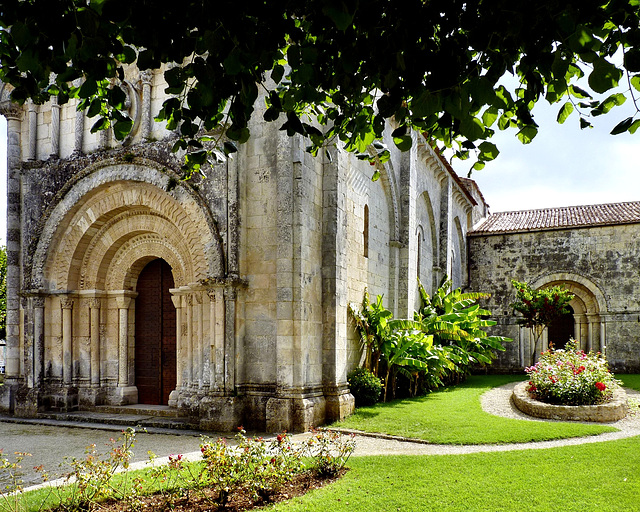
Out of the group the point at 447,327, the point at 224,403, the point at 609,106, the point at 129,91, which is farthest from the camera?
the point at 447,327

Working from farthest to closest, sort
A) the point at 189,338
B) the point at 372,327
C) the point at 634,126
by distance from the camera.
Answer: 1. the point at 372,327
2. the point at 189,338
3. the point at 634,126

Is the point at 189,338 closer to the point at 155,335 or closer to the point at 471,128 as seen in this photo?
the point at 155,335

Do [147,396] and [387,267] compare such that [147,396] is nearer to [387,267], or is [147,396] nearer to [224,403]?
[224,403]

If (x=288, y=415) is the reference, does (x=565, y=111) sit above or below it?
above

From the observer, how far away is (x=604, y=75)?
3105 millimetres

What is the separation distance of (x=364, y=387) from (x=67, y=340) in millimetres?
6544

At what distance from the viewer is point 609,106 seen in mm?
3996

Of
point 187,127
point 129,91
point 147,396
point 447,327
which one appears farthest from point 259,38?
point 447,327

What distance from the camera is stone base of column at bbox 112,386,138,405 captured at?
12.2 metres

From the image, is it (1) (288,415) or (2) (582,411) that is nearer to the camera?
(1) (288,415)

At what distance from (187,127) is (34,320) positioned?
1004 centimetres

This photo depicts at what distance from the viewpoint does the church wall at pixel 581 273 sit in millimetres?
21766

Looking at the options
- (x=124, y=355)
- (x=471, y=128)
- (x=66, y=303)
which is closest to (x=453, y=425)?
(x=124, y=355)

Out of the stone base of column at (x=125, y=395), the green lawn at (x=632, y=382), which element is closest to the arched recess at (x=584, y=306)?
the green lawn at (x=632, y=382)
